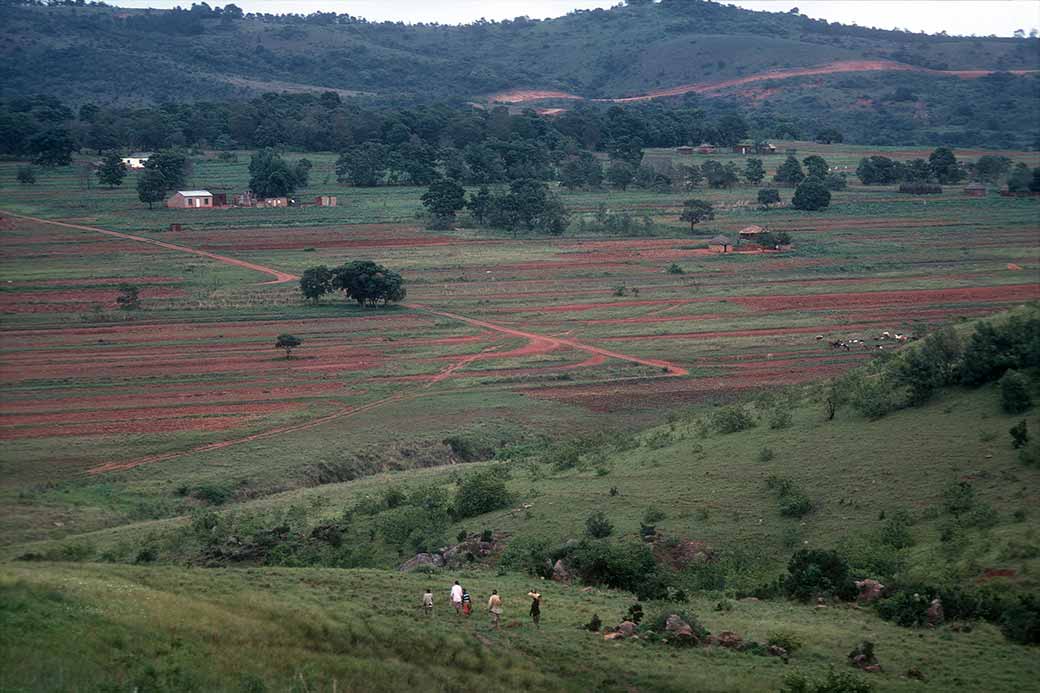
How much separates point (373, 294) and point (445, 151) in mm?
62267

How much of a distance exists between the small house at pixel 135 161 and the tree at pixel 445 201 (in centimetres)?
3668

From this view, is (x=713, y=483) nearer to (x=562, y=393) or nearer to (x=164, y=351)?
(x=562, y=393)

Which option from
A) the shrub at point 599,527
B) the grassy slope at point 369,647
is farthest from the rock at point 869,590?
the shrub at point 599,527

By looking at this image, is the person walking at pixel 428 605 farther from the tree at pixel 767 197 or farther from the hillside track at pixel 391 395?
the tree at pixel 767 197

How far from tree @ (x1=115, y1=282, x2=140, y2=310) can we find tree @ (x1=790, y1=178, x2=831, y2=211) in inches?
2307

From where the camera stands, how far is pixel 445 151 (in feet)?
404

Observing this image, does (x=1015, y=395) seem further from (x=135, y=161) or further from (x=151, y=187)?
(x=135, y=161)

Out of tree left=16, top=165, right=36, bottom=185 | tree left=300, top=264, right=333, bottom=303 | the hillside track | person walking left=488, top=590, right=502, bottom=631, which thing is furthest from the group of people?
tree left=16, top=165, right=36, bottom=185

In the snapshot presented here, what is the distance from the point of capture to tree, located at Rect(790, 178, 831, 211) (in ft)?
323

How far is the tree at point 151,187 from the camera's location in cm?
9431

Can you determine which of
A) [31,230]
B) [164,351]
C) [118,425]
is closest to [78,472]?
[118,425]

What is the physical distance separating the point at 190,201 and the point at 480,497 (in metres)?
73.2

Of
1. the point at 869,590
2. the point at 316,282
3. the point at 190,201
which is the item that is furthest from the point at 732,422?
the point at 190,201

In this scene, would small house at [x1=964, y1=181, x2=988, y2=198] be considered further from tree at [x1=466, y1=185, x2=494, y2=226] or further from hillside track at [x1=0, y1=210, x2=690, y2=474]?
hillside track at [x1=0, y1=210, x2=690, y2=474]
